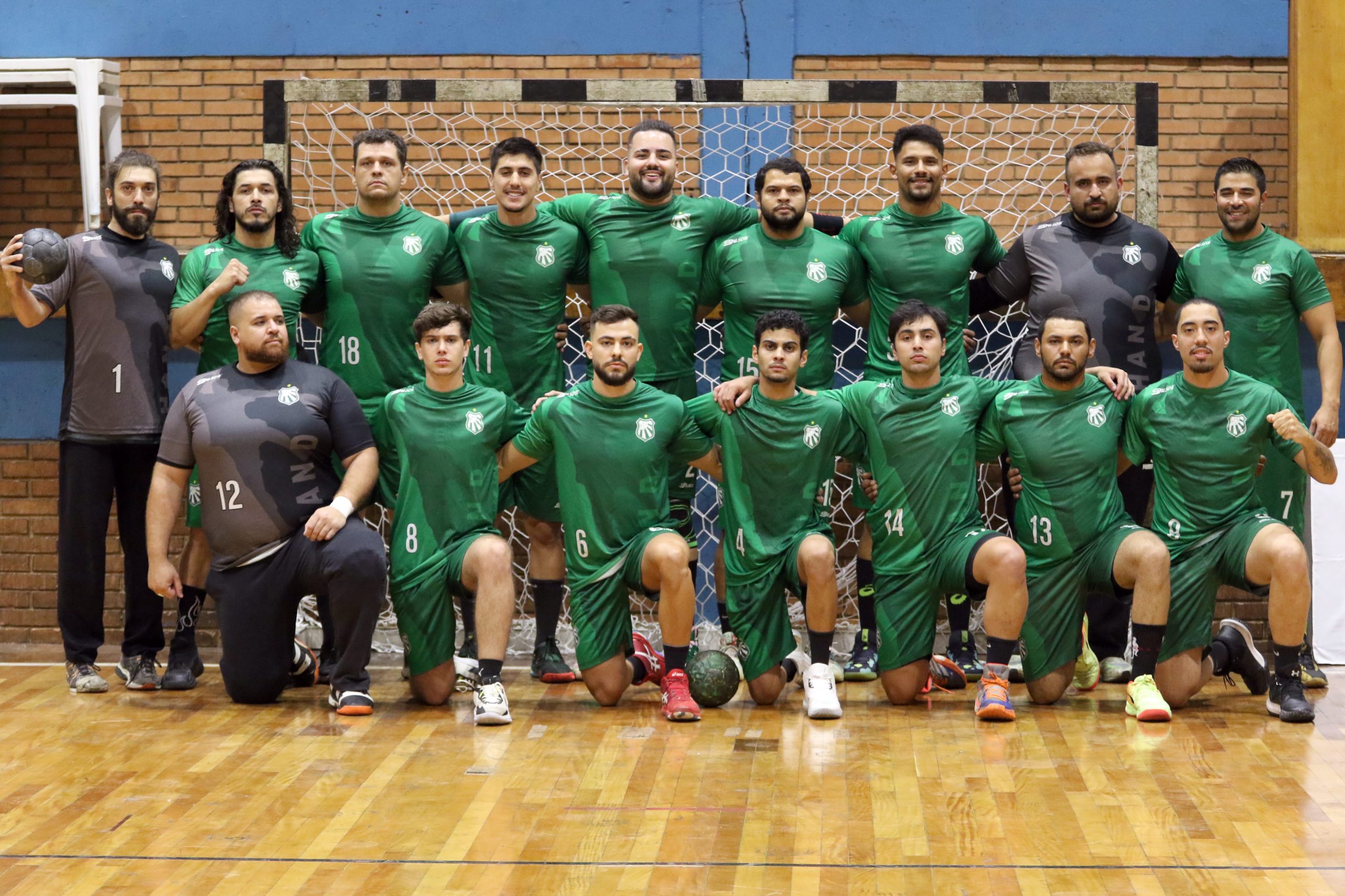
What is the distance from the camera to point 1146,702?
18.7 feet

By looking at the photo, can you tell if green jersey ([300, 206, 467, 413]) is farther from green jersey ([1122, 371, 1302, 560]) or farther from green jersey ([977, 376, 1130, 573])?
green jersey ([1122, 371, 1302, 560])

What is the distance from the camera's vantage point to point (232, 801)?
182 inches

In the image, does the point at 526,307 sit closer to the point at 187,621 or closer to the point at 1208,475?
→ the point at 187,621

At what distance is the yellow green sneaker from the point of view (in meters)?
5.66

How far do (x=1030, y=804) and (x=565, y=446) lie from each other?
230cm

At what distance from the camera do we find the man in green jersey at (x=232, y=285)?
20.6ft

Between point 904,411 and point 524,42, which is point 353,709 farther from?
point 524,42

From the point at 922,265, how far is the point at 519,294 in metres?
1.69

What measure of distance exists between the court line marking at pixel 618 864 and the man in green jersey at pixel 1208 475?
195cm

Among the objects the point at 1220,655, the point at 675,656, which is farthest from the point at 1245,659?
the point at 675,656

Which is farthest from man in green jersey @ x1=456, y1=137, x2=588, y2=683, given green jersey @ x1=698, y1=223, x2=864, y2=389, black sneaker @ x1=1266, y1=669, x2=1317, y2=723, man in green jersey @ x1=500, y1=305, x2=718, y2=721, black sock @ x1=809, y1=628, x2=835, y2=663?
black sneaker @ x1=1266, y1=669, x2=1317, y2=723

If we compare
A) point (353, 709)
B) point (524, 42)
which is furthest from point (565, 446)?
point (524, 42)

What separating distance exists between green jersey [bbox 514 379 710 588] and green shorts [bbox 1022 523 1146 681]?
147cm

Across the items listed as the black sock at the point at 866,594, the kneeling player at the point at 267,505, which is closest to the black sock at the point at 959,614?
the black sock at the point at 866,594
